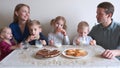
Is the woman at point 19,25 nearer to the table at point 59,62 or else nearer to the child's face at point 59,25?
the child's face at point 59,25

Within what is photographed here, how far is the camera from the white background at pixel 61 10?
2.37 meters

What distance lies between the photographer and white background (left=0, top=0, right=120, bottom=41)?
2.37 metres

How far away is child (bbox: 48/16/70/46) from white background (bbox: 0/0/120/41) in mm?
159

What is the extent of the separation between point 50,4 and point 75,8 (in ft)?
1.08

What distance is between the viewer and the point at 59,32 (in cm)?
229

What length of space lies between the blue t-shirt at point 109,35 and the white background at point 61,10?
0.36 metres

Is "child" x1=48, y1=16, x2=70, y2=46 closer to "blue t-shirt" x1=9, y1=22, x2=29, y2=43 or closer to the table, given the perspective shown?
"blue t-shirt" x1=9, y1=22, x2=29, y2=43

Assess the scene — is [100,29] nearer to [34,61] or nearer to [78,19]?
[78,19]

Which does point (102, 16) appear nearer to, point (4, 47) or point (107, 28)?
point (107, 28)

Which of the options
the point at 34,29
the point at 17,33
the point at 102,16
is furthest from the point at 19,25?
the point at 102,16

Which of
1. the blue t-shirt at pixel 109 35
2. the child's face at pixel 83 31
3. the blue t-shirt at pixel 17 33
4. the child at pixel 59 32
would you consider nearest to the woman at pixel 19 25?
the blue t-shirt at pixel 17 33

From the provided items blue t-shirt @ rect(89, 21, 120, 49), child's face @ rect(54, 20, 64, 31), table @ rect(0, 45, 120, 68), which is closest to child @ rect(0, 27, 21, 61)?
table @ rect(0, 45, 120, 68)

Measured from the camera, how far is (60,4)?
7.80ft

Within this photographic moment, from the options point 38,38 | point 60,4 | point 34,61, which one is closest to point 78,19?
point 60,4
